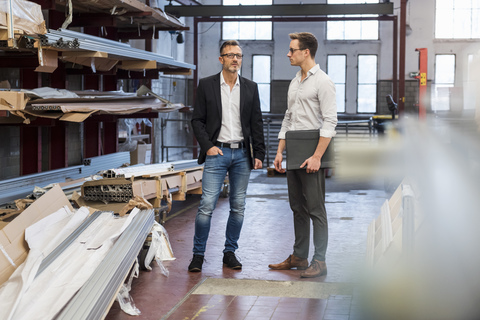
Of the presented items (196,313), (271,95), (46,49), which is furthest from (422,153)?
(271,95)

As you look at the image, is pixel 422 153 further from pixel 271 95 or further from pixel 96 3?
pixel 271 95

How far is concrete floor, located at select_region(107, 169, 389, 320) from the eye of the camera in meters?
4.42

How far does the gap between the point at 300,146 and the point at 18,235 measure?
2249 mm

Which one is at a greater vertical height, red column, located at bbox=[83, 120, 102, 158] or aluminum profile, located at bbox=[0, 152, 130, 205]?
red column, located at bbox=[83, 120, 102, 158]

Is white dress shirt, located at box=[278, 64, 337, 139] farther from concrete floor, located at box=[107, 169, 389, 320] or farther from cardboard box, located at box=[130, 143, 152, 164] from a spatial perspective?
cardboard box, located at box=[130, 143, 152, 164]

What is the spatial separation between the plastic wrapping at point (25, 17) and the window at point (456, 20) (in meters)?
22.3

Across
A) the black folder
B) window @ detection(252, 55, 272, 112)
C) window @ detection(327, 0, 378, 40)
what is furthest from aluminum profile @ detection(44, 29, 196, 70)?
window @ detection(327, 0, 378, 40)

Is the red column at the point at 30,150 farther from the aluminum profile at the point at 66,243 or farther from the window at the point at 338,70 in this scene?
the window at the point at 338,70

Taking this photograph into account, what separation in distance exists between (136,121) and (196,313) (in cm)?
942

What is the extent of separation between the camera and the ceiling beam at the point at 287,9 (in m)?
15.8

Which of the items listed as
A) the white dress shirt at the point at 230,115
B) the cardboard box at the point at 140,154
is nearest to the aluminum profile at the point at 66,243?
the white dress shirt at the point at 230,115

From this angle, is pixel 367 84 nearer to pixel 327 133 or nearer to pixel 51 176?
pixel 51 176

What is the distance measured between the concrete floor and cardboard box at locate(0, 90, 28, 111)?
1837 mm

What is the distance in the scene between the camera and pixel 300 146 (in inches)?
203
